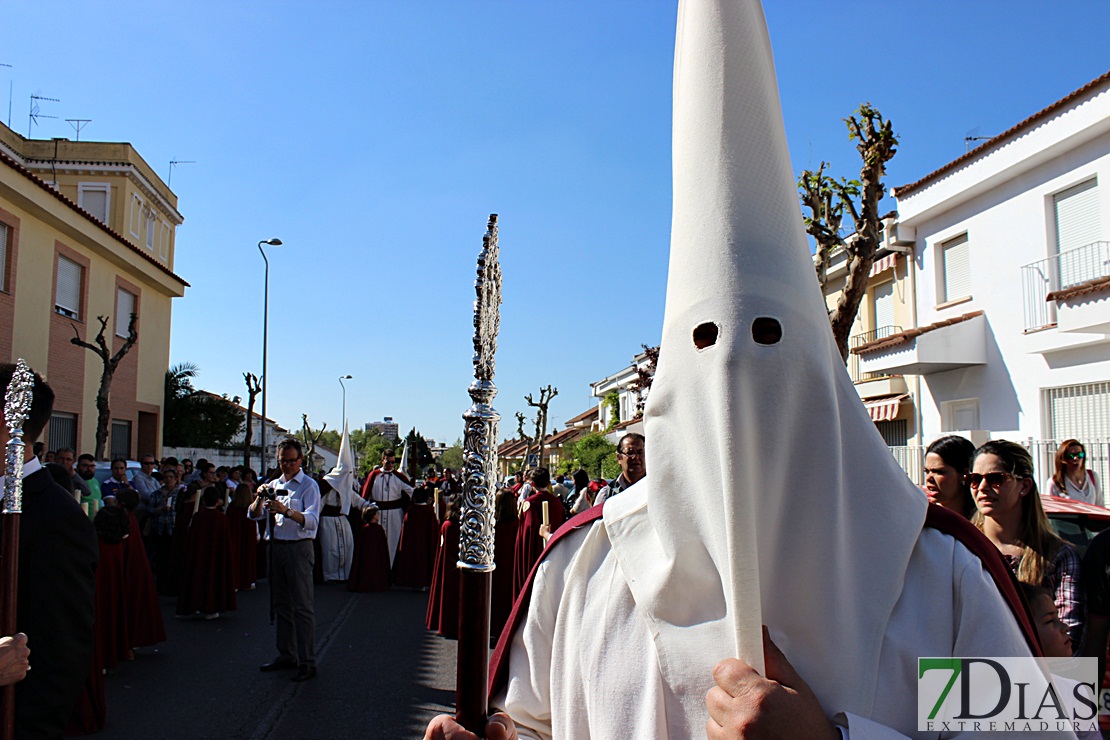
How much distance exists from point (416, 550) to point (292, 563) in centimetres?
650

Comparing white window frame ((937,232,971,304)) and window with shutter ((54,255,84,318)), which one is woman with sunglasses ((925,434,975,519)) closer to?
white window frame ((937,232,971,304))

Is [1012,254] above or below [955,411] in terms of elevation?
above

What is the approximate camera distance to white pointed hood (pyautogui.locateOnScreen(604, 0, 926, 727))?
5.37 feet

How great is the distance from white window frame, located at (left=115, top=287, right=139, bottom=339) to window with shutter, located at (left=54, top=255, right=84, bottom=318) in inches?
93.9

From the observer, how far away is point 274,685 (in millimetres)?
7191

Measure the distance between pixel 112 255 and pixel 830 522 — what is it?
26.3 metres

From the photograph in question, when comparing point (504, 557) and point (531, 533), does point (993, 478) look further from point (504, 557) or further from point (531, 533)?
point (504, 557)

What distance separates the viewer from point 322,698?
686 cm

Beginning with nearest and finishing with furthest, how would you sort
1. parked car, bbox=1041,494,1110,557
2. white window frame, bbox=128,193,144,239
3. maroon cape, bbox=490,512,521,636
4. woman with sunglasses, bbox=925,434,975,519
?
1. woman with sunglasses, bbox=925,434,975,519
2. parked car, bbox=1041,494,1110,557
3. maroon cape, bbox=490,512,521,636
4. white window frame, bbox=128,193,144,239

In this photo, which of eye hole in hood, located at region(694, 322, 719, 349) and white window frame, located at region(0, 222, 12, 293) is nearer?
eye hole in hood, located at region(694, 322, 719, 349)

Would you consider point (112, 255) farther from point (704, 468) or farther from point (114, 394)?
point (704, 468)

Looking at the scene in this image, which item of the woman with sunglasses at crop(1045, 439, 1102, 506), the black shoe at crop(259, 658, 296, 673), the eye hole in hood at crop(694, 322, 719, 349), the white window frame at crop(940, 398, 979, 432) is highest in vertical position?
the white window frame at crop(940, 398, 979, 432)

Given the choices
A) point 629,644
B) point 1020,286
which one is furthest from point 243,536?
point 1020,286

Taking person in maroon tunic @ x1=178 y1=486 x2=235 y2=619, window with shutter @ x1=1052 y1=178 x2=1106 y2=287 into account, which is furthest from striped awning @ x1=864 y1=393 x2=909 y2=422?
person in maroon tunic @ x1=178 y1=486 x2=235 y2=619
